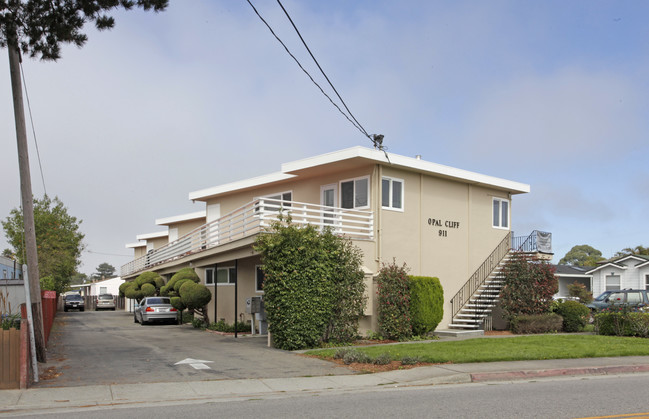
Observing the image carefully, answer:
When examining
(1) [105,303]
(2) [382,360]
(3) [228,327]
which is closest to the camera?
(2) [382,360]

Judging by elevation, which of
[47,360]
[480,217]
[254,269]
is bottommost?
[47,360]

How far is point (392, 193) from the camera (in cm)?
2200

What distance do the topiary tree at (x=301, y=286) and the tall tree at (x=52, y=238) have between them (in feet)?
91.8

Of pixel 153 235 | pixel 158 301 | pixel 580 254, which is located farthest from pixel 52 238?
pixel 580 254

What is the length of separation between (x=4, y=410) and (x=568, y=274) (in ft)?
138

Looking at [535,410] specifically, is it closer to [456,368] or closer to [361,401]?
[361,401]

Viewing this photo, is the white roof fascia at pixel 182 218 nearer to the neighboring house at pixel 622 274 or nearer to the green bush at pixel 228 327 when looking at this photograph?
the green bush at pixel 228 327

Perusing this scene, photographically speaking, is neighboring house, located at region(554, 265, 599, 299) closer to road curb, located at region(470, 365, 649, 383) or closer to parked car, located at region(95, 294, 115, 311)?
road curb, located at region(470, 365, 649, 383)

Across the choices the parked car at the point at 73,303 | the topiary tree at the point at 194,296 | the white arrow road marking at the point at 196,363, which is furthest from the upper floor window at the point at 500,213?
the parked car at the point at 73,303

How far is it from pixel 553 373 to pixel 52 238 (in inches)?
1592

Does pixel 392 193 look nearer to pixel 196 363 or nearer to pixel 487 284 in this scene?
pixel 487 284

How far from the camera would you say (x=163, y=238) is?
48875 millimetres

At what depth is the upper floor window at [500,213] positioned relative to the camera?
26.6 meters

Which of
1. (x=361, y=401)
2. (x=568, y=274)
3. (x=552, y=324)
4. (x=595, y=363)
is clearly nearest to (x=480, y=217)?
(x=552, y=324)
